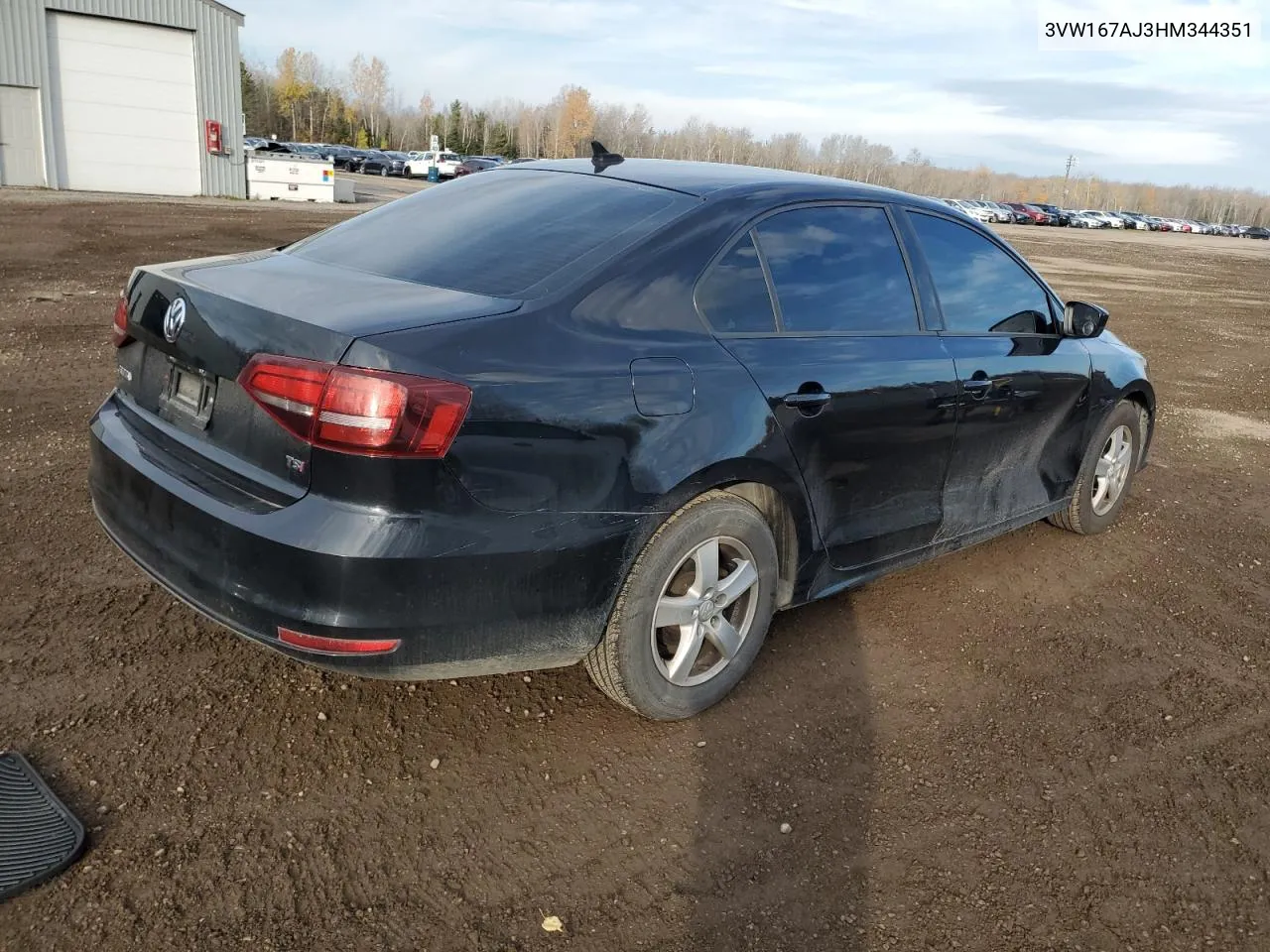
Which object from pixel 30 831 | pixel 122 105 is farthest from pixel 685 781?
pixel 122 105

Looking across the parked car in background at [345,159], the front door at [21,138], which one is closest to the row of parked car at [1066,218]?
the parked car in background at [345,159]

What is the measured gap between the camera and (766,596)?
3.44 metres

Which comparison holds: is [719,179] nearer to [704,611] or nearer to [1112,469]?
[704,611]

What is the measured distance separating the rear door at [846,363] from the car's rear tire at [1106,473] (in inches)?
62.2

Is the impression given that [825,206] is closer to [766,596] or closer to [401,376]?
[766,596]

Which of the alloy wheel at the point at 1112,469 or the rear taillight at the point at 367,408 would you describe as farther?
the alloy wheel at the point at 1112,469

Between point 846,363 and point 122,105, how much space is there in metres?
29.4

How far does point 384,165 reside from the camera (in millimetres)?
59562

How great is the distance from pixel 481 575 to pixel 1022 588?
120 inches

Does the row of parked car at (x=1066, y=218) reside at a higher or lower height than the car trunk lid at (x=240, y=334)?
higher

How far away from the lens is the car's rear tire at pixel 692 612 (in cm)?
301

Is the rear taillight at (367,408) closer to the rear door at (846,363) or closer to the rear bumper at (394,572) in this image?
the rear bumper at (394,572)

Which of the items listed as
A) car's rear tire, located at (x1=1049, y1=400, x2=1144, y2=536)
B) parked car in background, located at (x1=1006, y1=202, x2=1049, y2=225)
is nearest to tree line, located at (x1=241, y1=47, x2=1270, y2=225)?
parked car in background, located at (x1=1006, y1=202, x2=1049, y2=225)

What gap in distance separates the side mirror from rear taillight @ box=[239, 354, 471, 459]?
3.34 meters
